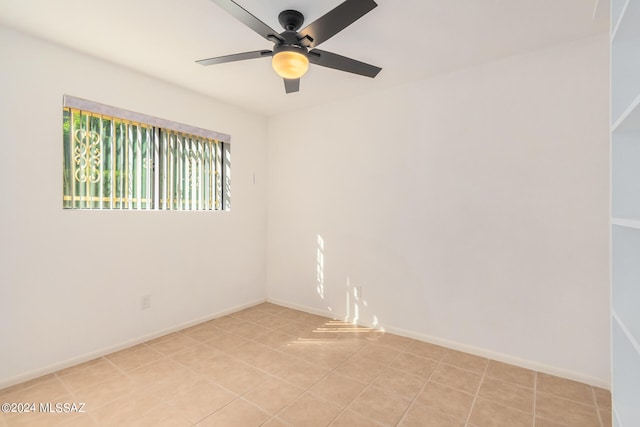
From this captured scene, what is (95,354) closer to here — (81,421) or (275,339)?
(81,421)

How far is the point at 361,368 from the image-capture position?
2432mm

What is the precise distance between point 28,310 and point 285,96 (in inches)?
115

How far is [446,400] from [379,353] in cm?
74

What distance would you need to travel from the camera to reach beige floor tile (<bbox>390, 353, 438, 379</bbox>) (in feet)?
7.80

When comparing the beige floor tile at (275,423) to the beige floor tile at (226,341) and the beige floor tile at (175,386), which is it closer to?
the beige floor tile at (175,386)

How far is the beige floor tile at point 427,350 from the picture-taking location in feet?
8.70

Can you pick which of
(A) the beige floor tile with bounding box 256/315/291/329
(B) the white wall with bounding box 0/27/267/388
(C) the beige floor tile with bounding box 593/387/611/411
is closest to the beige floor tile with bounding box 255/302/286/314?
(A) the beige floor tile with bounding box 256/315/291/329

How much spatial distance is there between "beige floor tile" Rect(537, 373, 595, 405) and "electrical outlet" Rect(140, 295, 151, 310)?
131 inches

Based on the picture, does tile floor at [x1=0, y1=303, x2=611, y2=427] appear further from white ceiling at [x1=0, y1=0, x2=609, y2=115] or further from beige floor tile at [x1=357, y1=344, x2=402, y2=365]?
white ceiling at [x1=0, y1=0, x2=609, y2=115]

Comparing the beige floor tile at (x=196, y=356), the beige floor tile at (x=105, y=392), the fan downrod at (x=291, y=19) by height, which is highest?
the fan downrod at (x=291, y=19)

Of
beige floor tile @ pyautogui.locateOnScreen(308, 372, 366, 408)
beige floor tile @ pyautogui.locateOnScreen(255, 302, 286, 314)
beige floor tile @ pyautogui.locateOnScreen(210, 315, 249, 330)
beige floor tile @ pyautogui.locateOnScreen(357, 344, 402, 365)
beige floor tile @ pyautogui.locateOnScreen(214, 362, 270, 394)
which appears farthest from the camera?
beige floor tile @ pyautogui.locateOnScreen(255, 302, 286, 314)

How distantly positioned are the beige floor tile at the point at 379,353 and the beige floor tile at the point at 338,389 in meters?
0.40

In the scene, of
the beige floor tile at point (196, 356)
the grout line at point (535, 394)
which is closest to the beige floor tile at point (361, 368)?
the grout line at point (535, 394)

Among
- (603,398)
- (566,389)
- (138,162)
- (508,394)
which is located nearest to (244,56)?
(138,162)
